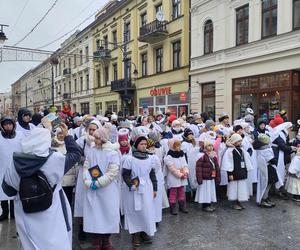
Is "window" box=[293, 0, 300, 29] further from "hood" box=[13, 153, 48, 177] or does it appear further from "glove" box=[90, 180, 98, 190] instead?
"hood" box=[13, 153, 48, 177]

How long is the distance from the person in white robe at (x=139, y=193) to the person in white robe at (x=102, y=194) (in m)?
0.38

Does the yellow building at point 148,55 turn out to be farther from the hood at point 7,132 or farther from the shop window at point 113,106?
the hood at point 7,132

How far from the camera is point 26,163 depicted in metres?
2.94

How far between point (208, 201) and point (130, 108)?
2390 centimetres

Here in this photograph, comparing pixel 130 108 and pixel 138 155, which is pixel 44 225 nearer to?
pixel 138 155

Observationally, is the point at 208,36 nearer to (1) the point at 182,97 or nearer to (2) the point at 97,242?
(1) the point at 182,97

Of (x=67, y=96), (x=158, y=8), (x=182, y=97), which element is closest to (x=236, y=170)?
(x=182, y=97)

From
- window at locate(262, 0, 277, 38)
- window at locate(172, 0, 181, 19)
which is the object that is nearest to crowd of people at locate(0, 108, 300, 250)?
window at locate(262, 0, 277, 38)

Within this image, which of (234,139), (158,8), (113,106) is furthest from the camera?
(113,106)

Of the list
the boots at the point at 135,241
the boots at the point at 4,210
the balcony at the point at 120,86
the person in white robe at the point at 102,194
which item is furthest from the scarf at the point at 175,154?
the balcony at the point at 120,86

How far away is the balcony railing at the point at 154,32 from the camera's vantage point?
23.7m

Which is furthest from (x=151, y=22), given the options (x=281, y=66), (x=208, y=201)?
(x=208, y=201)

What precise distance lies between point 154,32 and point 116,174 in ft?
68.0

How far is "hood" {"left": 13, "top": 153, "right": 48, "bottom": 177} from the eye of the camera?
9.62 ft
